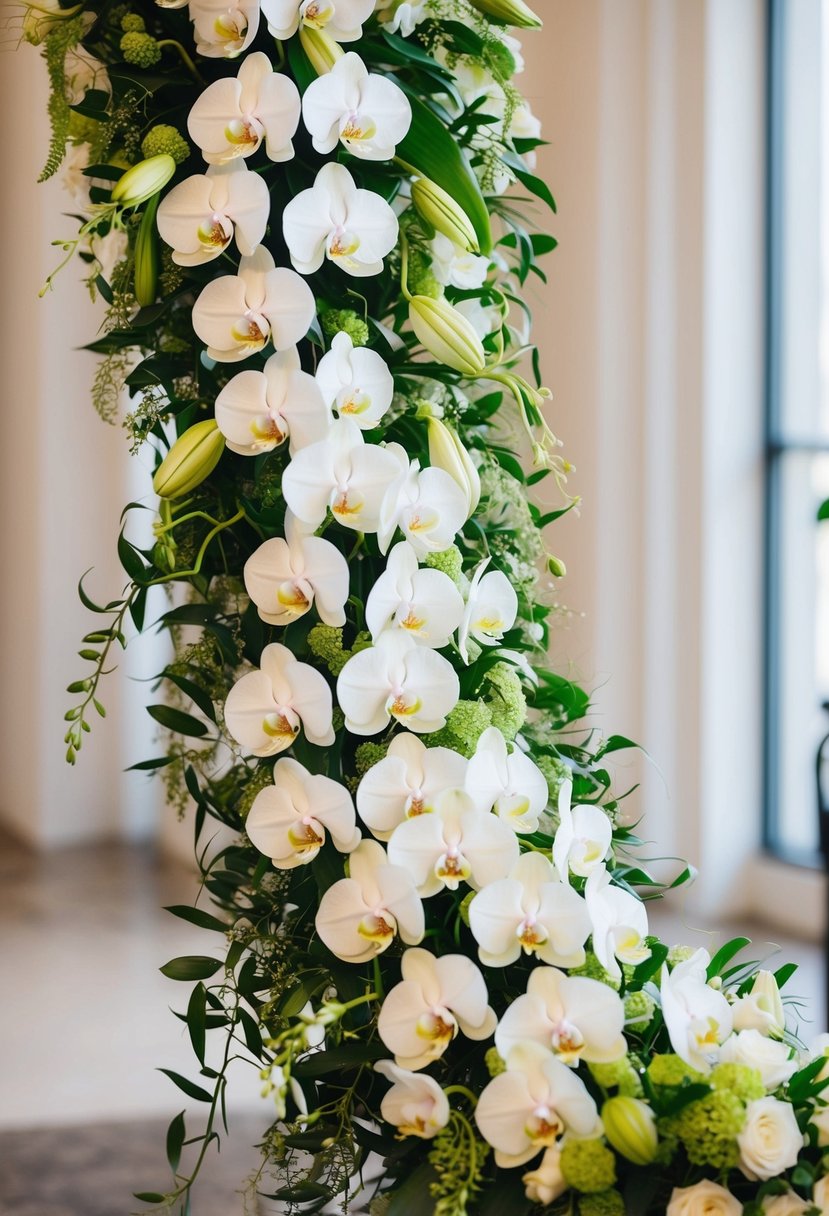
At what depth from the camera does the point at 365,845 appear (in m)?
0.65

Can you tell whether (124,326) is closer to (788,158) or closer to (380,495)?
(380,495)

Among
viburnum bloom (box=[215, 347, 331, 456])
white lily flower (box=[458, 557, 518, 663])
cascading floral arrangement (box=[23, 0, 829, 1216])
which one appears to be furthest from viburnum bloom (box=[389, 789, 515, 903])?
viburnum bloom (box=[215, 347, 331, 456])

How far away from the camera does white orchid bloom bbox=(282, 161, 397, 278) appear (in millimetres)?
674

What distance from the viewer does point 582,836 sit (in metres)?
0.68

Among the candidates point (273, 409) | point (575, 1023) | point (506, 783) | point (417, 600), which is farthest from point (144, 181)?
point (575, 1023)

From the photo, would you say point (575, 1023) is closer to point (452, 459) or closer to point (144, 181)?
point (452, 459)

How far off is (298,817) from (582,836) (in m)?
0.16

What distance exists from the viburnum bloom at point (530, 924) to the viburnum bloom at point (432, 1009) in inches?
0.8

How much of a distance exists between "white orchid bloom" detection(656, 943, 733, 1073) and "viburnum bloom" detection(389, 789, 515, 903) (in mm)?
60

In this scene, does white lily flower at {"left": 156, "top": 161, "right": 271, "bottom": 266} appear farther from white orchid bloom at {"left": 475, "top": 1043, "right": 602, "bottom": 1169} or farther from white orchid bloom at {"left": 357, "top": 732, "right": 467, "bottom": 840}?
white orchid bloom at {"left": 475, "top": 1043, "right": 602, "bottom": 1169}

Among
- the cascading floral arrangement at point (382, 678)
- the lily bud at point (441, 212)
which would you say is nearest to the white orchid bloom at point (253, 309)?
the cascading floral arrangement at point (382, 678)

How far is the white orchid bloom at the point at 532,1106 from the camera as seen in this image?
1.89 feet

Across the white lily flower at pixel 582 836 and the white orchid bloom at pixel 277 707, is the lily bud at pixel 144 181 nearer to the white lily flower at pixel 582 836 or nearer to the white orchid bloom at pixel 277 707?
the white orchid bloom at pixel 277 707

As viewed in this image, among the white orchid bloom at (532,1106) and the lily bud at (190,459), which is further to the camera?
the lily bud at (190,459)
